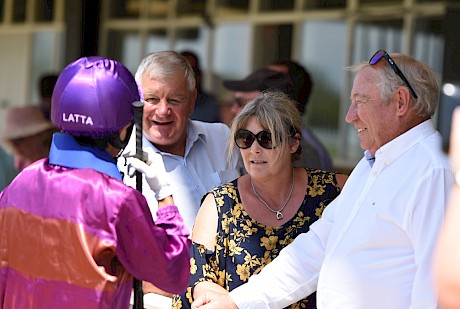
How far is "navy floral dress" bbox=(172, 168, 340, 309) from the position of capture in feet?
9.36

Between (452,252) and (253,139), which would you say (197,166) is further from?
(452,252)

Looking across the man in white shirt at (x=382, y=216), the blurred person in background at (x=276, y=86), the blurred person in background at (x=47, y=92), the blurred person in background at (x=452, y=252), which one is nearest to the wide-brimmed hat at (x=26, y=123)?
the blurred person in background at (x=47, y=92)

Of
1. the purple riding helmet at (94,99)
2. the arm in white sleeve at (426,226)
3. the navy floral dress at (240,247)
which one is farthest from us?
the navy floral dress at (240,247)

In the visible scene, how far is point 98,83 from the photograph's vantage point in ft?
7.81

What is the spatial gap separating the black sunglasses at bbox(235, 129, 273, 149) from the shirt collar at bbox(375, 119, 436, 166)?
581 millimetres

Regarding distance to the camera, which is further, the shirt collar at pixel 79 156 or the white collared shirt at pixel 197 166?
the white collared shirt at pixel 197 166

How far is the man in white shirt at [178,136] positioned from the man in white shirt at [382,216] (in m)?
0.70

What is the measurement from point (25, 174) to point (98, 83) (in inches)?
13.0

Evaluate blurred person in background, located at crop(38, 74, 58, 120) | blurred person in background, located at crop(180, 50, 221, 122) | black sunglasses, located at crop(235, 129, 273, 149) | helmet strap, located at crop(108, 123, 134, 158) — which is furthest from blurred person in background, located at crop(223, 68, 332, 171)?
blurred person in background, located at crop(38, 74, 58, 120)

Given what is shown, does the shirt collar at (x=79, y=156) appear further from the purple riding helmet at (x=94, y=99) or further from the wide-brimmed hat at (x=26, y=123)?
the wide-brimmed hat at (x=26, y=123)

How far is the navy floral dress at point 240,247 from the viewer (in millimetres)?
2854

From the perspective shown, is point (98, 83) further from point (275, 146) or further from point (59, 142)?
point (275, 146)

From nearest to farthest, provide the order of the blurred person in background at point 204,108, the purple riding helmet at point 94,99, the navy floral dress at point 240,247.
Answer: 1. the purple riding helmet at point 94,99
2. the navy floral dress at point 240,247
3. the blurred person in background at point 204,108

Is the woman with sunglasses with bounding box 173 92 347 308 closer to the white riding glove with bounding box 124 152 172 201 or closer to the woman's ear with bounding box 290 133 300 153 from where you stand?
the woman's ear with bounding box 290 133 300 153
